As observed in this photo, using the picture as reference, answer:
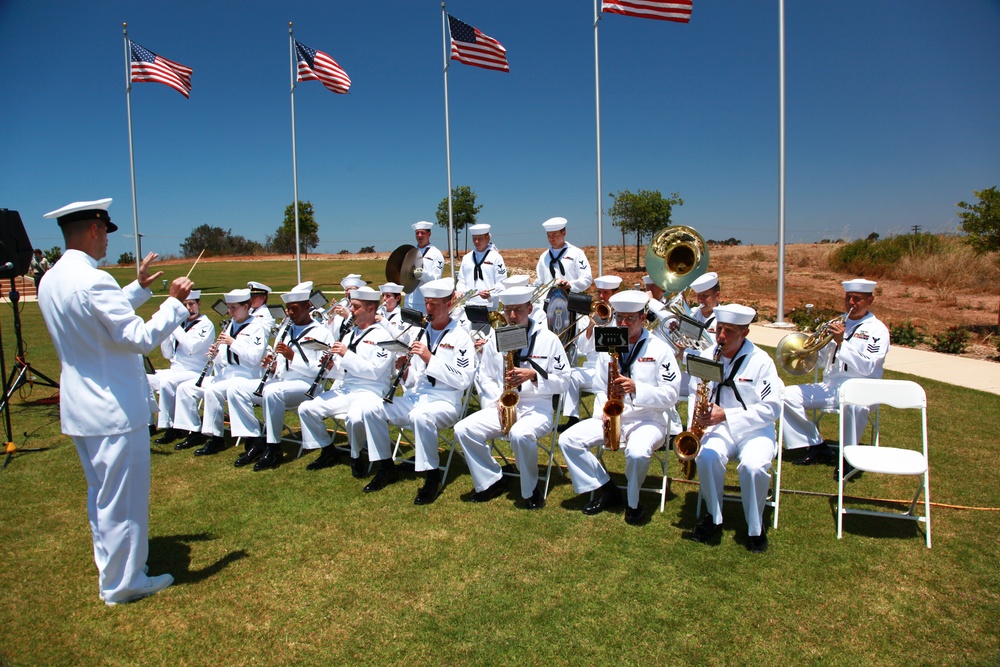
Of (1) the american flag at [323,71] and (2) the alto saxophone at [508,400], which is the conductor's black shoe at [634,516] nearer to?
(2) the alto saxophone at [508,400]

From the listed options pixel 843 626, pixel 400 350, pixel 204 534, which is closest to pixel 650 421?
pixel 843 626

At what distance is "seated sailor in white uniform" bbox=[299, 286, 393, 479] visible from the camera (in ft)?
22.3

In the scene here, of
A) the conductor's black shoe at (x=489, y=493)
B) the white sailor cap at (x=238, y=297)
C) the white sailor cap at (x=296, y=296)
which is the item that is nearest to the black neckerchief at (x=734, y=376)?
the conductor's black shoe at (x=489, y=493)

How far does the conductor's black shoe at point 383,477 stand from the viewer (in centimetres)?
628

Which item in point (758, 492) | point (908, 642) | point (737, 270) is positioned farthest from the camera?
point (737, 270)

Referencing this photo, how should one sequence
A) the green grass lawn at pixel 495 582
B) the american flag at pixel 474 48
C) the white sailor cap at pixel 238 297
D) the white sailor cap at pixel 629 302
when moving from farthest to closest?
1. the american flag at pixel 474 48
2. the white sailor cap at pixel 238 297
3. the white sailor cap at pixel 629 302
4. the green grass lawn at pixel 495 582

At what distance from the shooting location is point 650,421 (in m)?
5.58

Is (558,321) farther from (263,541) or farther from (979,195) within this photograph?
(979,195)

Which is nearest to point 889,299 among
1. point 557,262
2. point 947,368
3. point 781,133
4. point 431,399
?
point 781,133

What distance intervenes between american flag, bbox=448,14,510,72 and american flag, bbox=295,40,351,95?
13.4 feet

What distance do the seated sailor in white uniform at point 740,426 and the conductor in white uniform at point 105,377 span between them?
4.06 m

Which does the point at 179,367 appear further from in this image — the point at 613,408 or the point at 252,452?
the point at 613,408

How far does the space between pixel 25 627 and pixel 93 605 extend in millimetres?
377

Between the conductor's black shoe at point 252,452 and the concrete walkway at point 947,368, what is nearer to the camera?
the conductor's black shoe at point 252,452
